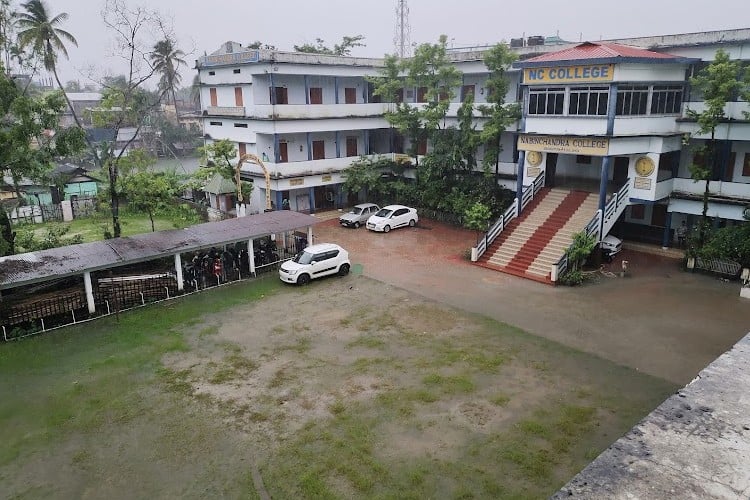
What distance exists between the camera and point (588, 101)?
71.8ft

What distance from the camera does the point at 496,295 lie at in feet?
63.7

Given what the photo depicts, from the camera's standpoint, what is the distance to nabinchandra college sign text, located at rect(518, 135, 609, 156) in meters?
21.6

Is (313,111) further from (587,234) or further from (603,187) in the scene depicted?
Answer: (587,234)

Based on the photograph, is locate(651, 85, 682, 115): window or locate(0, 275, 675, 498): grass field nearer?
locate(0, 275, 675, 498): grass field

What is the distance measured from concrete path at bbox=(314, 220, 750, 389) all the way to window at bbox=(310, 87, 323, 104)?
10.9 meters

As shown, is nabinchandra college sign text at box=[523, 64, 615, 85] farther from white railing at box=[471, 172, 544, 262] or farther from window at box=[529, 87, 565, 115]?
white railing at box=[471, 172, 544, 262]

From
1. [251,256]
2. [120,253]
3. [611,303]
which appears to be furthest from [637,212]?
[120,253]

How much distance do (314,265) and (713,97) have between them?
53.3 feet

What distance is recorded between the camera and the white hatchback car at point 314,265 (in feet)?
67.4

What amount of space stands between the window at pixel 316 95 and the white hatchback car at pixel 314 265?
13.8 m

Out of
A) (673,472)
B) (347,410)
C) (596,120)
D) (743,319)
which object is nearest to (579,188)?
(596,120)

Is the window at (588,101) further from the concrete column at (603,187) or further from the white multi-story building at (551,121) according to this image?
the concrete column at (603,187)

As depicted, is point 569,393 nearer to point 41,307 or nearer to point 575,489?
point 575,489

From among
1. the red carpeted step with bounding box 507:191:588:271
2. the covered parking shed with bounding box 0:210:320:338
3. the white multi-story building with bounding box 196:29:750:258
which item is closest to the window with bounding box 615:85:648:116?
the white multi-story building with bounding box 196:29:750:258
